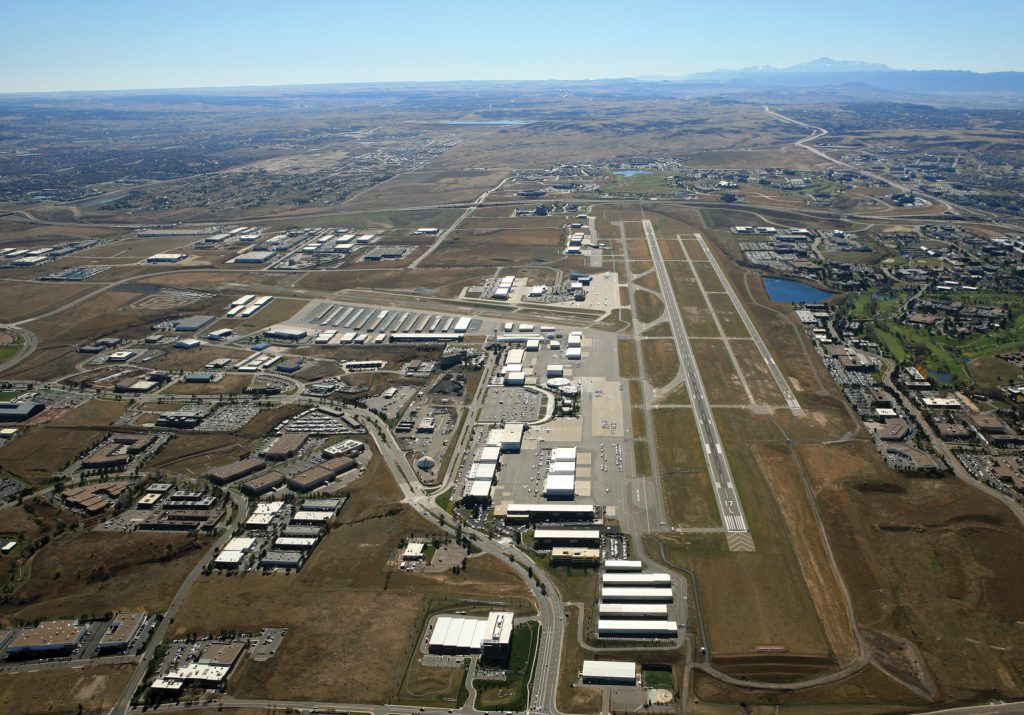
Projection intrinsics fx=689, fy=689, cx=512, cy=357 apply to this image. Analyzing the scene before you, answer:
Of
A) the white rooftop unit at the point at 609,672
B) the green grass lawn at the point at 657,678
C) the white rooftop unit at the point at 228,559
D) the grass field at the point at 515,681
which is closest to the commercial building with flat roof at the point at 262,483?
the white rooftop unit at the point at 228,559

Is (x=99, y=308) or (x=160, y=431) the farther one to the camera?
(x=99, y=308)

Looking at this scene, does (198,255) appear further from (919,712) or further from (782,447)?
(919,712)

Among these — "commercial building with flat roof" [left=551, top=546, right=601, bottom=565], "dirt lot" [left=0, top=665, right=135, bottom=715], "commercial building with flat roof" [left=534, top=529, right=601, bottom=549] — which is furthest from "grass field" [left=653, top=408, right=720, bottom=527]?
"dirt lot" [left=0, top=665, right=135, bottom=715]

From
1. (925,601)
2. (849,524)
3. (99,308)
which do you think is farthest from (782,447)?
(99,308)

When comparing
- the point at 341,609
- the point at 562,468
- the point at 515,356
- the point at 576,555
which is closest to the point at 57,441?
the point at 341,609

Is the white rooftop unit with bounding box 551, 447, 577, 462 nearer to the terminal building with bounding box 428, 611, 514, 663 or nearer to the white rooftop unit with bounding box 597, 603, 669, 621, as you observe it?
the white rooftop unit with bounding box 597, 603, 669, 621

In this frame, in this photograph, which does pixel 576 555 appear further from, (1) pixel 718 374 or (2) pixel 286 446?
(1) pixel 718 374

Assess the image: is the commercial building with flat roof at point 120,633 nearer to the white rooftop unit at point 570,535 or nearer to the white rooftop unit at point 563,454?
the white rooftop unit at point 570,535
